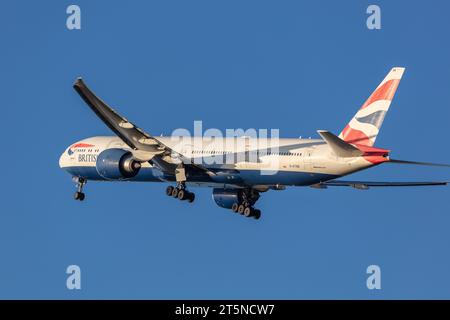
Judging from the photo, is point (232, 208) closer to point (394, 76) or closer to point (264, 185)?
point (264, 185)

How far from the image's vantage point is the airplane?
72.6 metres

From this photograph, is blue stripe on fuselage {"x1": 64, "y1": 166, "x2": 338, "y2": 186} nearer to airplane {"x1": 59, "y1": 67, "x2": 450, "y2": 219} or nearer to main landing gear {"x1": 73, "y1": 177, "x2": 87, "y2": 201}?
airplane {"x1": 59, "y1": 67, "x2": 450, "y2": 219}

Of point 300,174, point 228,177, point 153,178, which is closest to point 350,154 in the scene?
point 300,174

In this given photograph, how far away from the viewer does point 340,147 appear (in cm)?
7112

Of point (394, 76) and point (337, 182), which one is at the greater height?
point (394, 76)

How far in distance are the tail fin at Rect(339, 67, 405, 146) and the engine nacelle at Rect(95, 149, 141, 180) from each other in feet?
44.7

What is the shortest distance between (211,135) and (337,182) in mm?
9240

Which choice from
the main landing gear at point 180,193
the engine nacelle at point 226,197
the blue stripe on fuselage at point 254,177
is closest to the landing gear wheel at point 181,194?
the main landing gear at point 180,193

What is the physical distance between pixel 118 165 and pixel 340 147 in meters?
14.9

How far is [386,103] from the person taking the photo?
244ft

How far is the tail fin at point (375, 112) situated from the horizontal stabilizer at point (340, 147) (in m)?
2.27

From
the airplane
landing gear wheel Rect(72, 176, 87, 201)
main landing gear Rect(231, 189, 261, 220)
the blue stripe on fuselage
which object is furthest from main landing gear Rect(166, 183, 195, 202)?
landing gear wheel Rect(72, 176, 87, 201)

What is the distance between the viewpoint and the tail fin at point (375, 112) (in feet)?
243

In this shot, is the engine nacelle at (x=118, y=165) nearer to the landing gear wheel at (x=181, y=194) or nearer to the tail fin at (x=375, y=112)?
the landing gear wheel at (x=181, y=194)
